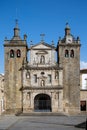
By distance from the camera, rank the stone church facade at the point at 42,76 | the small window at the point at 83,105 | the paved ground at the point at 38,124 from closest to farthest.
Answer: the paved ground at the point at 38,124 → the stone church facade at the point at 42,76 → the small window at the point at 83,105

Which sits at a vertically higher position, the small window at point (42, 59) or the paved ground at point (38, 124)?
the small window at point (42, 59)

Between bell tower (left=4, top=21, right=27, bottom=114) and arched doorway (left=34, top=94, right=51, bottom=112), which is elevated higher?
bell tower (left=4, top=21, right=27, bottom=114)

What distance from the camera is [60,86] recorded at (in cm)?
5566

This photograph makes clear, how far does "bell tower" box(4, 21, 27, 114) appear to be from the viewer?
5556 centimetres

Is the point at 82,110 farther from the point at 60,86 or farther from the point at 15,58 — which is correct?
the point at 15,58

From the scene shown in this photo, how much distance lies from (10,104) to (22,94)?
2532 millimetres

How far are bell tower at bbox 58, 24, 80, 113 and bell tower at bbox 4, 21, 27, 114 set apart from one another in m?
6.46

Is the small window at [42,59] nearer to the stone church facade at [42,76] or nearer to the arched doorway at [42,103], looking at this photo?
the stone church facade at [42,76]

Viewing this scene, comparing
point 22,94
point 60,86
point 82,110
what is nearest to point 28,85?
point 22,94

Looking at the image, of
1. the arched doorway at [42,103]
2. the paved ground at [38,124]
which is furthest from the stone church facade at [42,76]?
the paved ground at [38,124]

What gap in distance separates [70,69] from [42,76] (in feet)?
15.7

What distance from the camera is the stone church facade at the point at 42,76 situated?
55.6 metres

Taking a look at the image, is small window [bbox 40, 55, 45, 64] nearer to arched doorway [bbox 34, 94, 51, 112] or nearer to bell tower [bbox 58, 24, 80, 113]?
bell tower [bbox 58, 24, 80, 113]

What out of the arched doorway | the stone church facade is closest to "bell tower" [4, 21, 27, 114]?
the stone church facade
